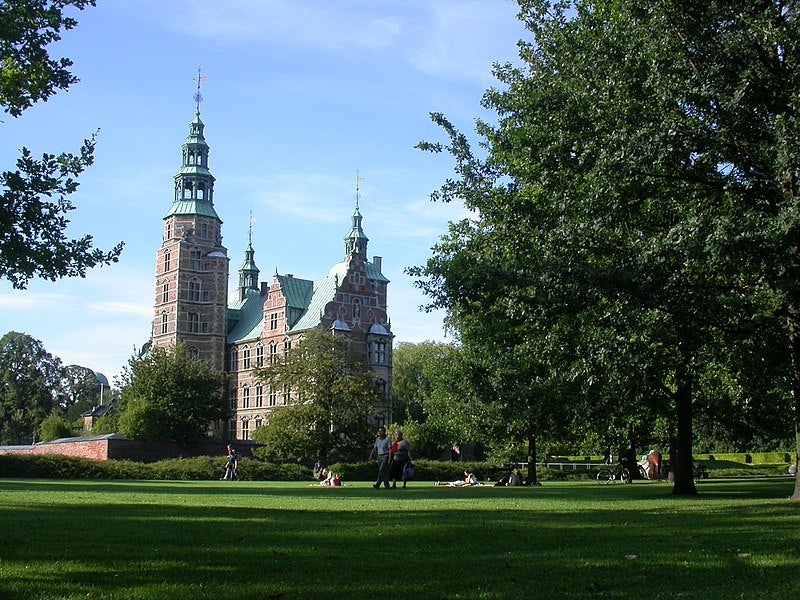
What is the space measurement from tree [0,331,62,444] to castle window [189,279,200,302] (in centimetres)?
2261

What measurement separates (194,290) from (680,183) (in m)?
85.0

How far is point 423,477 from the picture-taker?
53.0m

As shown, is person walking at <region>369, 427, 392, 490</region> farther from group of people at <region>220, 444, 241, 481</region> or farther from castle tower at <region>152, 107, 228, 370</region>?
castle tower at <region>152, 107, 228, 370</region>

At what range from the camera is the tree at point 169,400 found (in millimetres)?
66188

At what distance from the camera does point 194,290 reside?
326 ft

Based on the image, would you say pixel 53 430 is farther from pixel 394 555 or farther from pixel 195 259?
pixel 394 555

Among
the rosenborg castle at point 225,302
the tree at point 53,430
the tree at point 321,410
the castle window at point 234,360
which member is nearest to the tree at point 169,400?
the tree at point 321,410

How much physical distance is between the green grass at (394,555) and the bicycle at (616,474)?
2998 centimetres

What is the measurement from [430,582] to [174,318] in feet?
308

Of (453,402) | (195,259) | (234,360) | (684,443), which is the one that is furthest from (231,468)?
(234,360)

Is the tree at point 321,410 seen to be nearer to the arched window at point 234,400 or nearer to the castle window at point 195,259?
the arched window at point 234,400

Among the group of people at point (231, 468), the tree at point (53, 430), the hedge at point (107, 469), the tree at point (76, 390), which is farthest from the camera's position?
the tree at point (76, 390)

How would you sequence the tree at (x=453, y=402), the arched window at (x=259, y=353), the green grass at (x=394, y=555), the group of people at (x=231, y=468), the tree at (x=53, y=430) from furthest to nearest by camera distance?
1. the arched window at (x=259, y=353)
2. the tree at (x=53, y=430)
3. the group of people at (x=231, y=468)
4. the tree at (x=453, y=402)
5. the green grass at (x=394, y=555)

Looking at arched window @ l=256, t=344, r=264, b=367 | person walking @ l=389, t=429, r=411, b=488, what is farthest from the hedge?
arched window @ l=256, t=344, r=264, b=367
